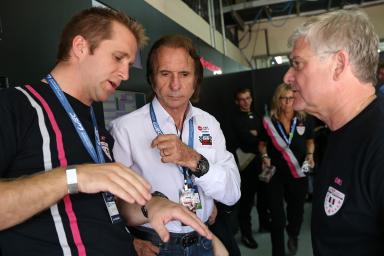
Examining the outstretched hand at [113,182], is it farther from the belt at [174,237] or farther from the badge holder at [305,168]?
the badge holder at [305,168]

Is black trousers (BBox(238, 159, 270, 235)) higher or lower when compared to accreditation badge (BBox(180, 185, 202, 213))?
lower

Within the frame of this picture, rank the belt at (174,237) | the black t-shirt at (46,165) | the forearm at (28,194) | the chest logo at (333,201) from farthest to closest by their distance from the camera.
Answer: the belt at (174,237) → the chest logo at (333,201) → the black t-shirt at (46,165) → the forearm at (28,194)

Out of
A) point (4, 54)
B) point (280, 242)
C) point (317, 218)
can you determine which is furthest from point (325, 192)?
point (280, 242)

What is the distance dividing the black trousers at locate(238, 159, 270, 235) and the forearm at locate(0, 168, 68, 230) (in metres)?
2.96

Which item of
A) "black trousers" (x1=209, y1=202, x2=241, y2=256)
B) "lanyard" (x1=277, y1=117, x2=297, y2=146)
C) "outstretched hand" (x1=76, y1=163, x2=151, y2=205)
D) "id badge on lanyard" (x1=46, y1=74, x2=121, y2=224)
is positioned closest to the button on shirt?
"black trousers" (x1=209, y1=202, x2=241, y2=256)

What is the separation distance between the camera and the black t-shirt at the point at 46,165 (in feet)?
2.79

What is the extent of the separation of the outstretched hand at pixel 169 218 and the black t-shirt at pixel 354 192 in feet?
1.23

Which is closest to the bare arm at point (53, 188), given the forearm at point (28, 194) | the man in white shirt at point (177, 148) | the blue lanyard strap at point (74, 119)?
the forearm at point (28, 194)

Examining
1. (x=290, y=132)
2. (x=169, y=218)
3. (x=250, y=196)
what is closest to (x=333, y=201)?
(x=169, y=218)

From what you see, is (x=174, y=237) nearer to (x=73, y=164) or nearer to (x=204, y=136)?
(x=204, y=136)

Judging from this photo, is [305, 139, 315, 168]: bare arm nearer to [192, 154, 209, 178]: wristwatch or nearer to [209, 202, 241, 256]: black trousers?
[209, 202, 241, 256]: black trousers

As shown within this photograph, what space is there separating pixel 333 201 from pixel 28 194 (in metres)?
0.83

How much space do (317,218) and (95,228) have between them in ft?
2.32

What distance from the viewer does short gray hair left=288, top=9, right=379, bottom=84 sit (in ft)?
3.39
